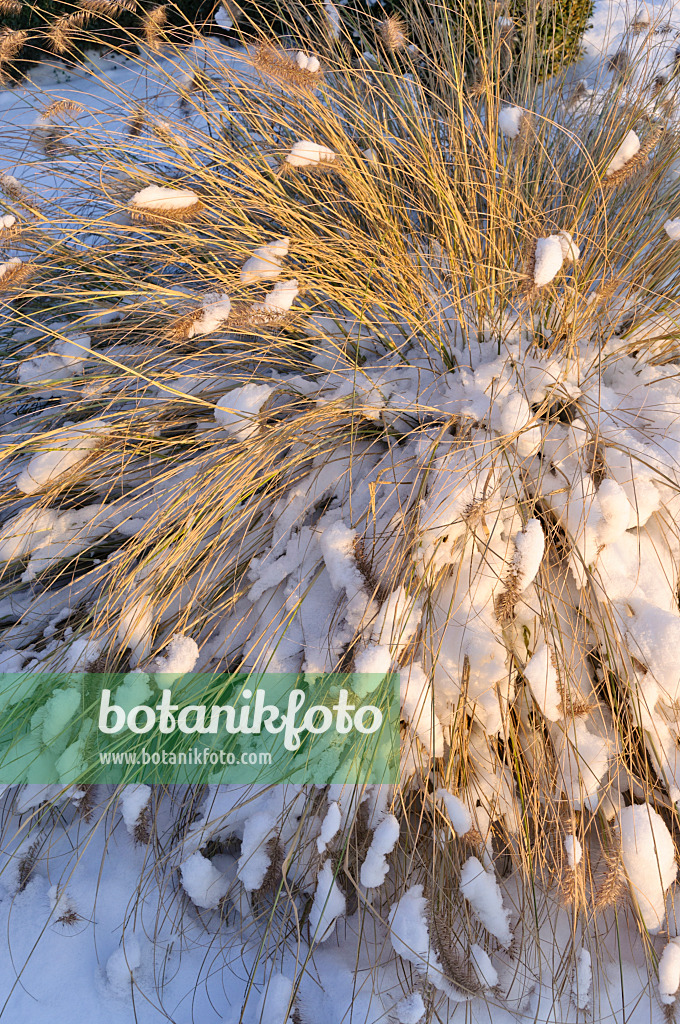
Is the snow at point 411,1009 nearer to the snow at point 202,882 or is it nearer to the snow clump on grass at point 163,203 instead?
the snow at point 202,882

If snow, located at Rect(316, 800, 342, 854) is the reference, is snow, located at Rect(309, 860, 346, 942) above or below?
below

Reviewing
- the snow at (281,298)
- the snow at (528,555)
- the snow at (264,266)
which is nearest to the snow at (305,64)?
the snow at (264,266)

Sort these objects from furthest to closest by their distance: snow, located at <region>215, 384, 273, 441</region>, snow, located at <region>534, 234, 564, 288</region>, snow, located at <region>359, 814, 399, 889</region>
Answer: snow, located at <region>215, 384, 273, 441</region> < snow, located at <region>359, 814, 399, 889</region> < snow, located at <region>534, 234, 564, 288</region>

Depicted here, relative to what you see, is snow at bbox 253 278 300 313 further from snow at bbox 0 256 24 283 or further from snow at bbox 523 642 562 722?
snow at bbox 523 642 562 722

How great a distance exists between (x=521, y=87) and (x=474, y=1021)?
2718mm

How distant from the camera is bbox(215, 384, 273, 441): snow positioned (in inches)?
64.5

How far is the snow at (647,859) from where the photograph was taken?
1.25 m

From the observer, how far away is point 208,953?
4.68 feet

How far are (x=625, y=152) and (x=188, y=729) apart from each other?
4.89ft

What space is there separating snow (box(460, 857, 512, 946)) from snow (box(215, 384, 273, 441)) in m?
0.97

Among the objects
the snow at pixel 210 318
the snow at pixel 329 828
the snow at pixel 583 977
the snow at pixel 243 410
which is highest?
the snow at pixel 210 318

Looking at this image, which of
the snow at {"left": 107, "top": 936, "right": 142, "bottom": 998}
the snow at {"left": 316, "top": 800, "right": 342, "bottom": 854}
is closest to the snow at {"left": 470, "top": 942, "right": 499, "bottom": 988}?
the snow at {"left": 316, "top": 800, "right": 342, "bottom": 854}

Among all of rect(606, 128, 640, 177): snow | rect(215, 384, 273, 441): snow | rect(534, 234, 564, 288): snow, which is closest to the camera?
rect(534, 234, 564, 288): snow

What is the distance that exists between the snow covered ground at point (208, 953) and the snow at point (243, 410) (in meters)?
0.05
